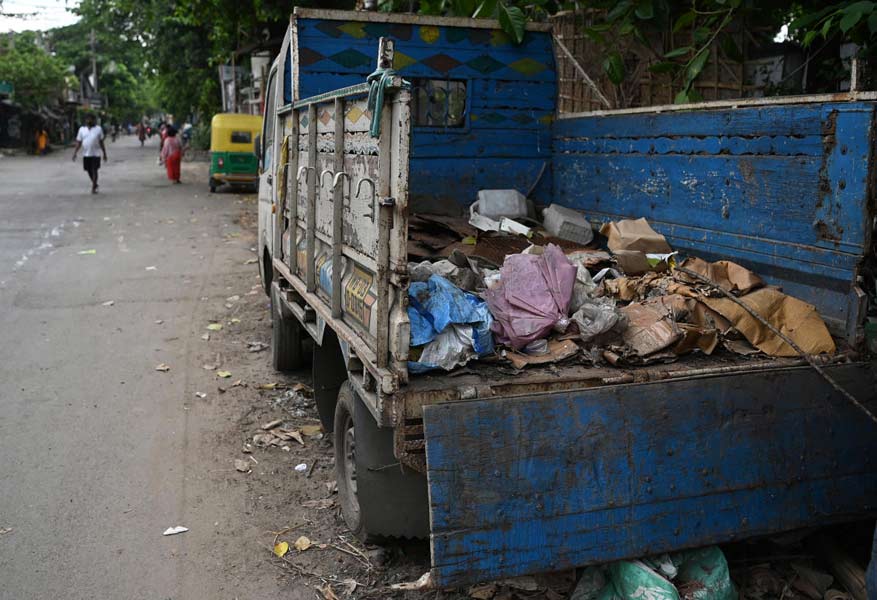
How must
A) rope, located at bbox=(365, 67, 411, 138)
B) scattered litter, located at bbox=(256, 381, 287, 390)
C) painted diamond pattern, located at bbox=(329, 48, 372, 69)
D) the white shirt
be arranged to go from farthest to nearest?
the white shirt
scattered litter, located at bbox=(256, 381, 287, 390)
painted diamond pattern, located at bbox=(329, 48, 372, 69)
rope, located at bbox=(365, 67, 411, 138)

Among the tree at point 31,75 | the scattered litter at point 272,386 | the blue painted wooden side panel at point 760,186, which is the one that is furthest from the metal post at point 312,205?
the tree at point 31,75

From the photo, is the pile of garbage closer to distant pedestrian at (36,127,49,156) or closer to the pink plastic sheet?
the pink plastic sheet

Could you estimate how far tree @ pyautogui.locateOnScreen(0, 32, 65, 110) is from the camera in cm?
3822

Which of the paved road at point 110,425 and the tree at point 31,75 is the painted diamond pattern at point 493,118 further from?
the tree at point 31,75

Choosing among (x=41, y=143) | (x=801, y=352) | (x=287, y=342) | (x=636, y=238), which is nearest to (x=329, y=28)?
(x=287, y=342)

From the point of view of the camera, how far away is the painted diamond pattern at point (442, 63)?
229 inches

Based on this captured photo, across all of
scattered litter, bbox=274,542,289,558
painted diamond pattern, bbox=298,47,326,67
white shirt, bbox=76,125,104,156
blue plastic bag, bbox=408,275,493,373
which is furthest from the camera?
white shirt, bbox=76,125,104,156

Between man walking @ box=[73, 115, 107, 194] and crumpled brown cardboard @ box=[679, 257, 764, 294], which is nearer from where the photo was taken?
crumpled brown cardboard @ box=[679, 257, 764, 294]

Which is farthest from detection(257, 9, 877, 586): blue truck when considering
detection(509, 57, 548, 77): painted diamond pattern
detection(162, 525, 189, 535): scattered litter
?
detection(509, 57, 548, 77): painted diamond pattern

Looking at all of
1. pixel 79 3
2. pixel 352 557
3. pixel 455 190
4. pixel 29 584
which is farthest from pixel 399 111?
pixel 79 3

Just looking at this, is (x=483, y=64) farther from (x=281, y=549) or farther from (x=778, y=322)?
(x=281, y=549)

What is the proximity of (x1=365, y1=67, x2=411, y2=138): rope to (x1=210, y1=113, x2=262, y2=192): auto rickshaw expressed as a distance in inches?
667

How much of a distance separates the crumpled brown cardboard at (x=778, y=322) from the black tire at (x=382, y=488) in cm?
148

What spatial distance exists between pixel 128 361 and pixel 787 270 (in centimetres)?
508
